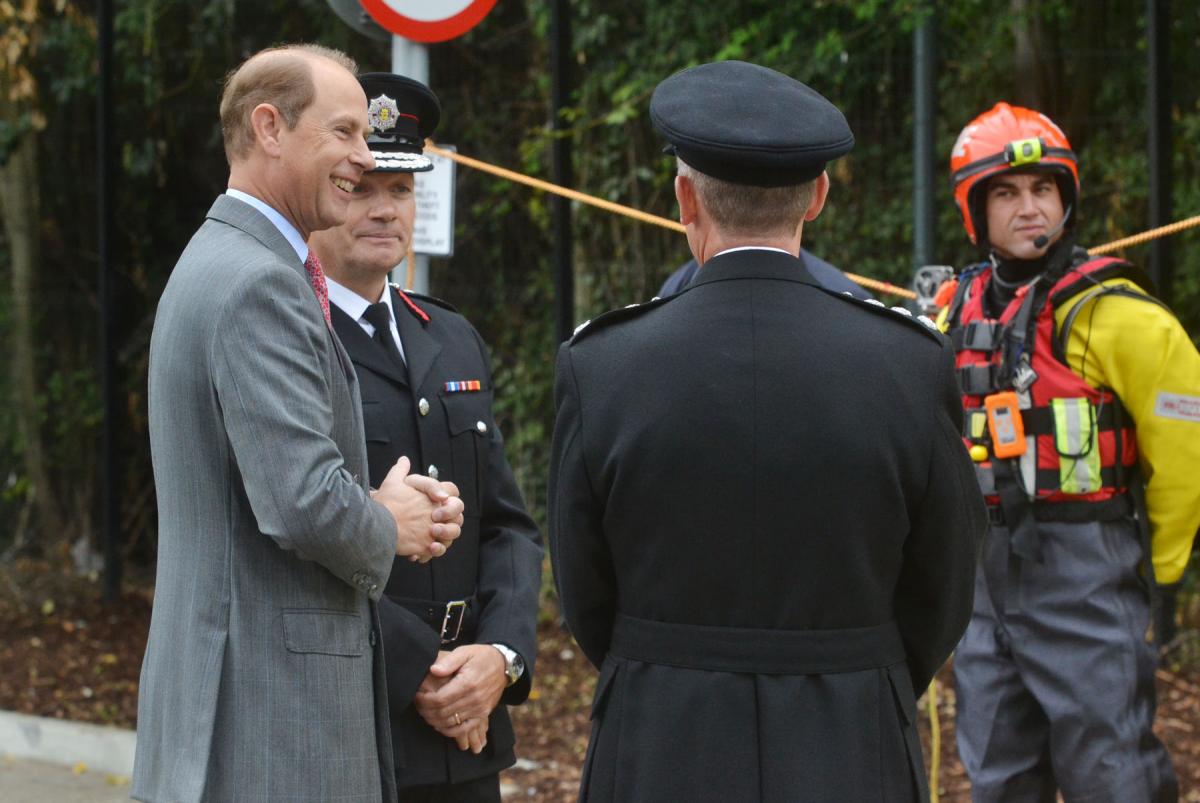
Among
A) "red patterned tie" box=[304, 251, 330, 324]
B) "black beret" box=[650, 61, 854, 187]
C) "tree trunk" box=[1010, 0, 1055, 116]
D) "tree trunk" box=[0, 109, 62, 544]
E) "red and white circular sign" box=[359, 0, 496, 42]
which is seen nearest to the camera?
"black beret" box=[650, 61, 854, 187]

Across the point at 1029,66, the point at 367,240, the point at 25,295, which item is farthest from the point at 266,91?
the point at 25,295

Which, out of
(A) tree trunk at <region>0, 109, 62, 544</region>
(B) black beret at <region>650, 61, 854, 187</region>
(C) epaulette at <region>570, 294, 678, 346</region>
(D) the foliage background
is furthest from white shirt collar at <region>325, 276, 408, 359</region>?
(A) tree trunk at <region>0, 109, 62, 544</region>

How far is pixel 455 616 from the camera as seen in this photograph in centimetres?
323

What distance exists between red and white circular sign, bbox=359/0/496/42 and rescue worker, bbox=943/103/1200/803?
A: 1.48 meters

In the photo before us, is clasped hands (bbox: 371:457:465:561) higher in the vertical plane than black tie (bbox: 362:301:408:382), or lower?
lower

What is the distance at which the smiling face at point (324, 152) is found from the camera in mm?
2701

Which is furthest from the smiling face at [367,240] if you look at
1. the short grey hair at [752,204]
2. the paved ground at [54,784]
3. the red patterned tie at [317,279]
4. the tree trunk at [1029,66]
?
the tree trunk at [1029,66]

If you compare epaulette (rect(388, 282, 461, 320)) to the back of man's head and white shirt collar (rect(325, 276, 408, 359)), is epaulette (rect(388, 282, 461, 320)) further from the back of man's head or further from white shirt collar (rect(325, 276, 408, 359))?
the back of man's head

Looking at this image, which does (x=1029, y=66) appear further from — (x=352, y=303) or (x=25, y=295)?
(x=25, y=295)

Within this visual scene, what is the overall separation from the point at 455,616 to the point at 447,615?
1.0 inches

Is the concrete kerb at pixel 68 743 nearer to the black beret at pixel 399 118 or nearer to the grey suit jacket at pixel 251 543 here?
the black beret at pixel 399 118

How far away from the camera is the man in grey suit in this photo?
254 cm

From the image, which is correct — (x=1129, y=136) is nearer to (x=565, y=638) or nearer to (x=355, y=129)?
(x=565, y=638)

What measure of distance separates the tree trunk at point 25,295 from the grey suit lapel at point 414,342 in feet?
19.3
